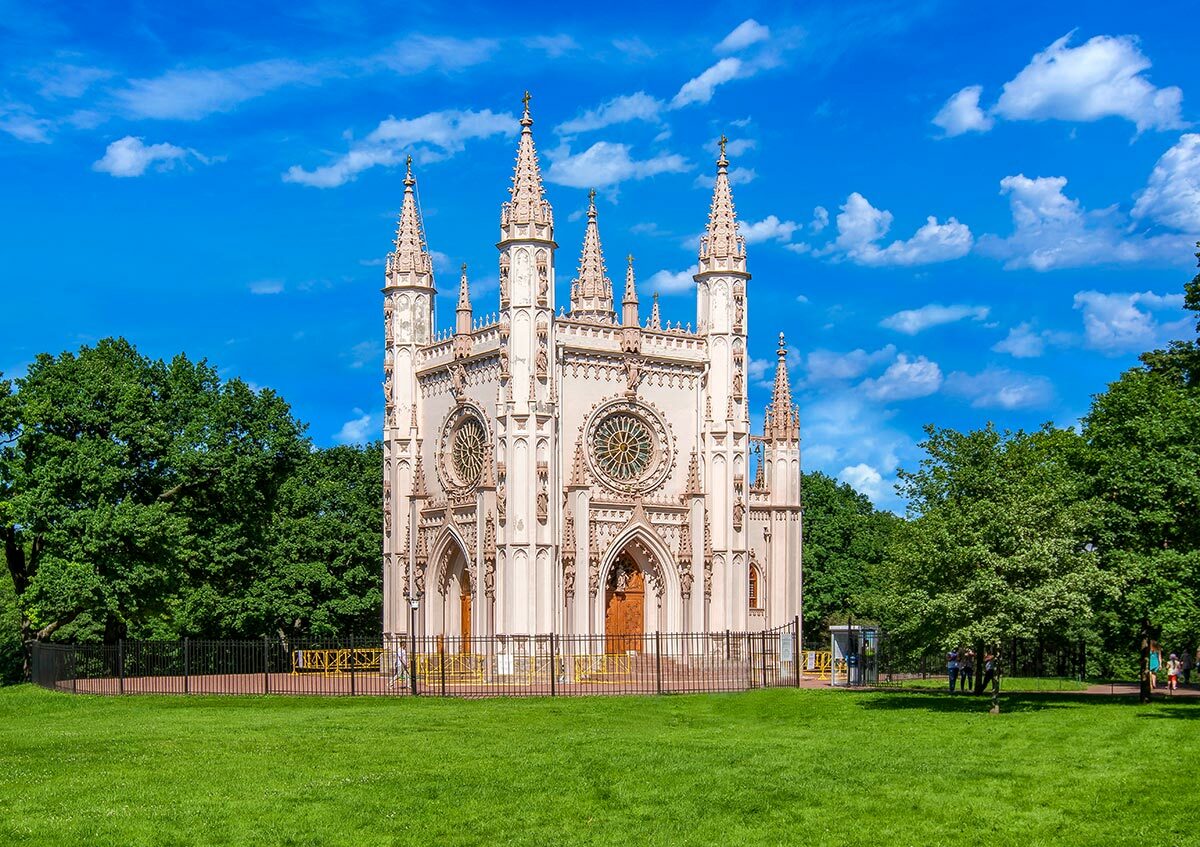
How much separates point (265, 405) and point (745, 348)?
2009cm

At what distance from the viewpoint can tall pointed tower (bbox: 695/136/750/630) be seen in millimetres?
54531

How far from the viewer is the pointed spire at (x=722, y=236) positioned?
5634 cm

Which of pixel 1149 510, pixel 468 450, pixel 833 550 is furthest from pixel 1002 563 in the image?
pixel 833 550

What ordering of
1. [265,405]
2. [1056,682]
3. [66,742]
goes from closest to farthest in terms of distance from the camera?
[66,742] < [1056,682] < [265,405]

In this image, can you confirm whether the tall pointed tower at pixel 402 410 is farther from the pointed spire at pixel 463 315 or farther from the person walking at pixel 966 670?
the person walking at pixel 966 670

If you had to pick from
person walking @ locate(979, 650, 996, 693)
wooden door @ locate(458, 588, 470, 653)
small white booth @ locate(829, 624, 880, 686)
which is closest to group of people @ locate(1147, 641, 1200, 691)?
person walking @ locate(979, 650, 996, 693)

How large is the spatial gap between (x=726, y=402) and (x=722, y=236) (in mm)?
6922

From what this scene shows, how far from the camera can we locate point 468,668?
49.9 m

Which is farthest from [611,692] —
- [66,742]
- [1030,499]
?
[66,742]

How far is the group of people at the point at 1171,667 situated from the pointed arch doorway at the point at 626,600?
1893 cm

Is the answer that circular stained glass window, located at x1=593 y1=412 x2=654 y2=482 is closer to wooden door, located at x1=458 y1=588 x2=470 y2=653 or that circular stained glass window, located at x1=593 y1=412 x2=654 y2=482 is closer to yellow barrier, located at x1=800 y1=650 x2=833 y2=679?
wooden door, located at x1=458 y1=588 x2=470 y2=653

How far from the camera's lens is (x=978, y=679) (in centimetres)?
3975

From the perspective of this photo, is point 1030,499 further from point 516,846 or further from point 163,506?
point 163,506

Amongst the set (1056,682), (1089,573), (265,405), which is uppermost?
(265,405)
